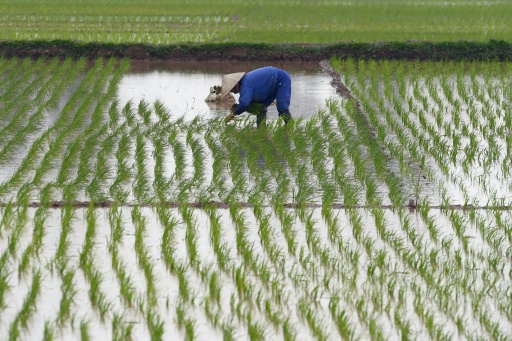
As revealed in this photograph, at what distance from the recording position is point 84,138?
25.4ft

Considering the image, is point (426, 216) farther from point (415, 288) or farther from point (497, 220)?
point (415, 288)

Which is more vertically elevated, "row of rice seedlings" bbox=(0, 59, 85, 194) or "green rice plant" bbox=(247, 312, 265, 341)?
"row of rice seedlings" bbox=(0, 59, 85, 194)

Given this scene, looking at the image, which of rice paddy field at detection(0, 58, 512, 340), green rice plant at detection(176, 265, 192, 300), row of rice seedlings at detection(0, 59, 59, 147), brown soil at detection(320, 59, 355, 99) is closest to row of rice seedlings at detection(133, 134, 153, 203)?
rice paddy field at detection(0, 58, 512, 340)

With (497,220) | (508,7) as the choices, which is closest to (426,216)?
(497,220)

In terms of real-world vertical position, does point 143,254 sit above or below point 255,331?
above

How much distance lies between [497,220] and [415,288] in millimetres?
1384

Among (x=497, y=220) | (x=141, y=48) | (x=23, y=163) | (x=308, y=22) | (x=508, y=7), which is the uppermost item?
(x=508, y=7)

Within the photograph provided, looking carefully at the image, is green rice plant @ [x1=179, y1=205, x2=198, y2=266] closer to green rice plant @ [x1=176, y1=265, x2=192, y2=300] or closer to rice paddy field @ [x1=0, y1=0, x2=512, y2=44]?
green rice plant @ [x1=176, y1=265, x2=192, y2=300]

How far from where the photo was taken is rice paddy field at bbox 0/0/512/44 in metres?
14.1

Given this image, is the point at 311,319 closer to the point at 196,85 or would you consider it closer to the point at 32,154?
the point at 32,154

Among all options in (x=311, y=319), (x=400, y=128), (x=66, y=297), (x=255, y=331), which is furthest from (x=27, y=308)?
(x=400, y=128)

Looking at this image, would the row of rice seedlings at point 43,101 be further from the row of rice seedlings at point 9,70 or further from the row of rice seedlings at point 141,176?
the row of rice seedlings at point 141,176

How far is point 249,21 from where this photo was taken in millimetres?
16281

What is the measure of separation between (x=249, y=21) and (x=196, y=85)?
18.7 ft
